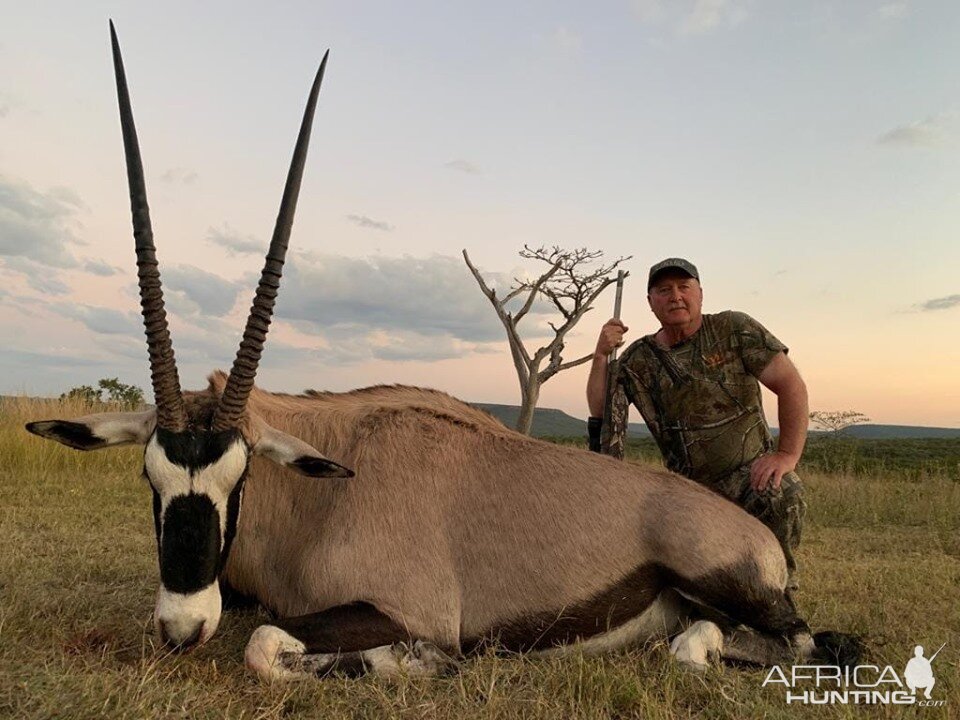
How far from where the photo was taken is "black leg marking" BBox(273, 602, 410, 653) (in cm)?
370

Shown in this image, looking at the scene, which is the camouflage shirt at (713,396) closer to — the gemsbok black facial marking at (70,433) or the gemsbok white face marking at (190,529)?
the gemsbok white face marking at (190,529)

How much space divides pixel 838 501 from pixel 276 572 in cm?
1093

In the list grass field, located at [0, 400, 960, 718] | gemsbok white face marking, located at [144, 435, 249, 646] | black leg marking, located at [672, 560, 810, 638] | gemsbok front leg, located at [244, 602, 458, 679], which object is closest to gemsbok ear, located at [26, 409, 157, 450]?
gemsbok white face marking, located at [144, 435, 249, 646]

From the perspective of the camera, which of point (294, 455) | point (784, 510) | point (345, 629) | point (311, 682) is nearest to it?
point (311, 682)

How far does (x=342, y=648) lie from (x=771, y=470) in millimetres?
3007

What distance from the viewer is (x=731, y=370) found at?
581 cm

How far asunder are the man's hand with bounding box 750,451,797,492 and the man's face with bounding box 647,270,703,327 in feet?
4.01

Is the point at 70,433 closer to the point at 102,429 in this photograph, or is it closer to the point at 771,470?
the point at 102,429

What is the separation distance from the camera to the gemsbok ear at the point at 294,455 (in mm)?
4012

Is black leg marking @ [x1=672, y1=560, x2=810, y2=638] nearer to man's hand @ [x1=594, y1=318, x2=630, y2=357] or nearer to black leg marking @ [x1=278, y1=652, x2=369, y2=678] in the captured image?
black leg marking @ [x1=278, y1=652, x2=369, y2=678]

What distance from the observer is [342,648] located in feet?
12.2

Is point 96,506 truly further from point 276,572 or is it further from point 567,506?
point 567,506

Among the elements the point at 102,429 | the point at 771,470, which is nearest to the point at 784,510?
the point at 771,470

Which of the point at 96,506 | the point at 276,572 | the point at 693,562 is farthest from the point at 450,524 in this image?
the point at 96,506
